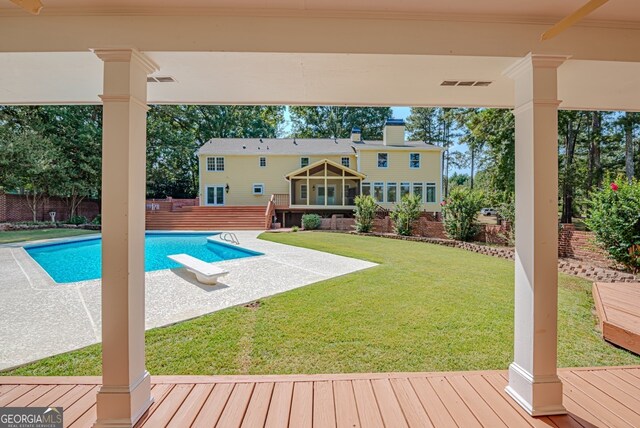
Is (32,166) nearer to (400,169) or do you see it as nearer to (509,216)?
(400,169)

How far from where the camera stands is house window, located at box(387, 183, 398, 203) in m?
19.6

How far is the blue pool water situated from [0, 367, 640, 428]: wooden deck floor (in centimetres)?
635

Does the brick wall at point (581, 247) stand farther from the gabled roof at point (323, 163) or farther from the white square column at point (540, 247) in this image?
the gabled roof at point (323, 163)

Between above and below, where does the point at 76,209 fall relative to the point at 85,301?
above

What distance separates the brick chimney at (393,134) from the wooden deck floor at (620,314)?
639 inches

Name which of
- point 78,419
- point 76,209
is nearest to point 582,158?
point 78,419

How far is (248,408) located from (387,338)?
218 centimetres

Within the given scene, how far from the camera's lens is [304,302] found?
206 inches

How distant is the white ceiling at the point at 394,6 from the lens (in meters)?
2.21

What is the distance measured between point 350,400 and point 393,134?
19193mm

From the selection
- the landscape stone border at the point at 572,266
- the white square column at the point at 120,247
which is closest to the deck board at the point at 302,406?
the white square column at the point at 120,247

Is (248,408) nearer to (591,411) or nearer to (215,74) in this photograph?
(591,411)

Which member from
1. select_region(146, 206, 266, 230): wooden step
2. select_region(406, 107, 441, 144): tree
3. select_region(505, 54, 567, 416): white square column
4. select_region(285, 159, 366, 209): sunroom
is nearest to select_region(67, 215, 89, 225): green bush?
select_region(146, 206, 266, 230): wooden step

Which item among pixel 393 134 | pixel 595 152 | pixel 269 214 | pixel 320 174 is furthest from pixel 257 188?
pixel 595 152
